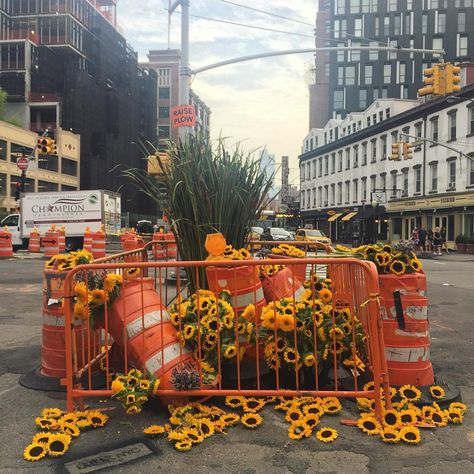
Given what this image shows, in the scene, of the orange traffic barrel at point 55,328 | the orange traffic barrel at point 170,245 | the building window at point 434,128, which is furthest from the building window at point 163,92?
the orange traffic barrel at point 55,328

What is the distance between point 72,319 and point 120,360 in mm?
774

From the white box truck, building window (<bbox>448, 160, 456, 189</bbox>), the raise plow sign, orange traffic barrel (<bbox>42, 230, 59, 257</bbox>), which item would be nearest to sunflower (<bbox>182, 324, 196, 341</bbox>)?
the raise plow sign

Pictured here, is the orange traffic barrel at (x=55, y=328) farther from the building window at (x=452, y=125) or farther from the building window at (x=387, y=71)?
the building window at (x=387, y=71)

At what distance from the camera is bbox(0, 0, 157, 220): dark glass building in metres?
53.7

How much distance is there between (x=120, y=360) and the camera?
440cm

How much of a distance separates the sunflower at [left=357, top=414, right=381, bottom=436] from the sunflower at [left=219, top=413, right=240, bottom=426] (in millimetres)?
883

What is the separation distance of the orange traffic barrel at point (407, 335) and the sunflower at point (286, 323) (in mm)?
886

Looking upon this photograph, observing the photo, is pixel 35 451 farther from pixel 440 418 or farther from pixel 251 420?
pixel 440 418

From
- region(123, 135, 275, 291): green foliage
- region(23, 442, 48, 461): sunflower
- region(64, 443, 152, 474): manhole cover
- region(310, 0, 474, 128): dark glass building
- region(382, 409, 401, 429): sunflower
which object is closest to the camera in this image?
region(64, 443, 152, 474): manhole cover

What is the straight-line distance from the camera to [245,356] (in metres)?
4.07

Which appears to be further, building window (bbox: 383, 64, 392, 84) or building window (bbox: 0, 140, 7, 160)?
building window (bbox: 383, 64, 392, 84)

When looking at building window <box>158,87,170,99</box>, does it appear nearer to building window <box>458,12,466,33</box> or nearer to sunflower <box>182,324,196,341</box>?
building window <box>458,12,466,33</box>

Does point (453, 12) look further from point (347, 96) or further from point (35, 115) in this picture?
point (35, 115)

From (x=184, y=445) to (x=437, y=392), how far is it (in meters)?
2.14
